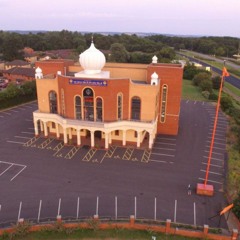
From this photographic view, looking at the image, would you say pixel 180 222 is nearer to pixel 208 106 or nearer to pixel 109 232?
pixel 109 232

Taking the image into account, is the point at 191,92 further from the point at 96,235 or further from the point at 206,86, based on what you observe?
the point at 96,235

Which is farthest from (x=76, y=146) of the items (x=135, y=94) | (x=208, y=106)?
(x=208, y=106)

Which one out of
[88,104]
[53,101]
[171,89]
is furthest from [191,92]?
[53,101]

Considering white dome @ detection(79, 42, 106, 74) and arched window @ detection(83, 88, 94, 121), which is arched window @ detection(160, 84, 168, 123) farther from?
arched window @ detection(83, 88, 94, 121)

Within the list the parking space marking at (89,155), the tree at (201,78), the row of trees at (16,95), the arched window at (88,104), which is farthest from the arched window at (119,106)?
the tree at (201,78)

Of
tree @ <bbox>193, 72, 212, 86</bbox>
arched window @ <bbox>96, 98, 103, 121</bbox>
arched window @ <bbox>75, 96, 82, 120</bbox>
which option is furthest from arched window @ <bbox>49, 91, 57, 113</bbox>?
tree @ <bbox>193, 72, 212, 86</bbox>

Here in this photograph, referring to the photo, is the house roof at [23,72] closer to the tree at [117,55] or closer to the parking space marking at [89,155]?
the tree at [117,55]
